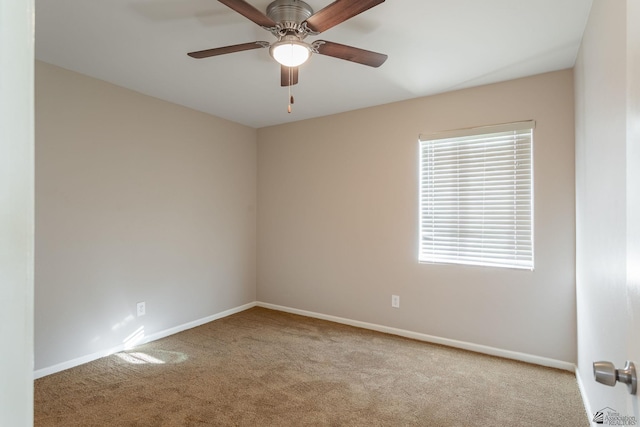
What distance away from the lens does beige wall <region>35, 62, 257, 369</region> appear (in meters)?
2.63

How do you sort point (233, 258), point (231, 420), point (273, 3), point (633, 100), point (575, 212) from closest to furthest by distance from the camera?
1. point (633, 100)
2. point (273, 3)
3. point (231, 420)
4. point (575, 212)
5. point (233, 258)

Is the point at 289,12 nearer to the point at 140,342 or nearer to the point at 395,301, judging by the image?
the point at 395,301

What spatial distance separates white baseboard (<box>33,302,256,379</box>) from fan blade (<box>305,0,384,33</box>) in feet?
8.06

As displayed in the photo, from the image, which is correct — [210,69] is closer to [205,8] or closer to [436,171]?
[205,8]

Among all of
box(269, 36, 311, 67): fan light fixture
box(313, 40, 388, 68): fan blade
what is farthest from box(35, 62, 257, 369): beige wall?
box(313, 40, 388, 68): fan blade

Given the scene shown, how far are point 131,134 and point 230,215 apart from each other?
4.69ft

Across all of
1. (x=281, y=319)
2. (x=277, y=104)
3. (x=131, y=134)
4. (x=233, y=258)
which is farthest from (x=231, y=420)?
(x=277, y=104)

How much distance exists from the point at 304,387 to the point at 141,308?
183 centimetres

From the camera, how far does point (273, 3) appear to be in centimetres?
183

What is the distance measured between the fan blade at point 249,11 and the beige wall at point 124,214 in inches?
78.1

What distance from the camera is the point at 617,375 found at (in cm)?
74

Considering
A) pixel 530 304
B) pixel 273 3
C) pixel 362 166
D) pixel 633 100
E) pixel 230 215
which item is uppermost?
pixel 273 3

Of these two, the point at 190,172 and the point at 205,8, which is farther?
the point at 190,172

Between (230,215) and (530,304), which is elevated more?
(230,215)
